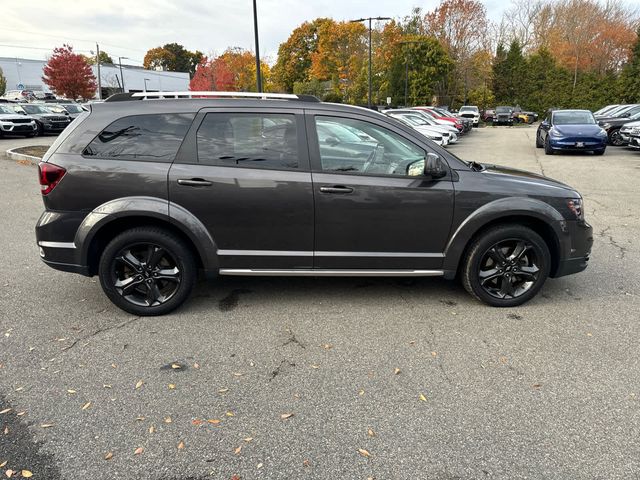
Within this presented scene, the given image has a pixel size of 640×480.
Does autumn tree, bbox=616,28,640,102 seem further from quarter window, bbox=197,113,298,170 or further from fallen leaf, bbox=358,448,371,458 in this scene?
fallen leaf, bbox=358,448,371,458

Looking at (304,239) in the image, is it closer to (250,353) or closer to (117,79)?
(250,353)

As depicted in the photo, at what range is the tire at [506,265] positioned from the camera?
4.15 m

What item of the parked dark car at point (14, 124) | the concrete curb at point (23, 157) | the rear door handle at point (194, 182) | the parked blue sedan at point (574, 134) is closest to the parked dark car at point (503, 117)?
the parked blue sedan at point (574, 134)

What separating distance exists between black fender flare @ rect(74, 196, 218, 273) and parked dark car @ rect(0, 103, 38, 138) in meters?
23.1

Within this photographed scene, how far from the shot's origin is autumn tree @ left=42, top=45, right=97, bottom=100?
53094 mm

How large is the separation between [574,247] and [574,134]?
46.6ft

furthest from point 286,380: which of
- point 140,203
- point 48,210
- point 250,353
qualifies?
point 48,210

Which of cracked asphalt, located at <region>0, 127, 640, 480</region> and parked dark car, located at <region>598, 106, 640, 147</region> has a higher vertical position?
parked dark car, located at <region>598, 106, 640, 147</region>

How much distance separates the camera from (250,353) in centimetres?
350

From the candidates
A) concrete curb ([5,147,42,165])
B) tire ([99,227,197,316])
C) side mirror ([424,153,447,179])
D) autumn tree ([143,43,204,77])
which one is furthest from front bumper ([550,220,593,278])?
autumn tree ([143,43,204,77])

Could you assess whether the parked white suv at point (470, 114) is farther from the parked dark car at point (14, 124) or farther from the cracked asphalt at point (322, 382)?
the cracked asphalt at point (322, 382)

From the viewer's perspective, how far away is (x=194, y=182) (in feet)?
12.8

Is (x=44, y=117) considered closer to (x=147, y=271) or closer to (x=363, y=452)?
(x=147, y=271)

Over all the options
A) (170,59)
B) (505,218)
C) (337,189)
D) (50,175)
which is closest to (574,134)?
(505,218)
